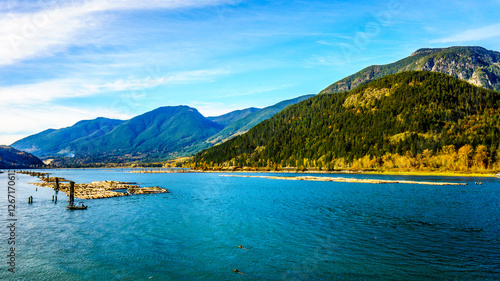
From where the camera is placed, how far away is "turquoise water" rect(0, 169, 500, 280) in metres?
24.5

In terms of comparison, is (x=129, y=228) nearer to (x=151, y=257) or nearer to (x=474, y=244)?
(x=151, y=257)

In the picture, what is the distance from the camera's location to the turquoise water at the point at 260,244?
24.5 meters

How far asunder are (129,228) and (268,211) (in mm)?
25471

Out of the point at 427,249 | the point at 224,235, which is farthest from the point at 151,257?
the point at 427,249

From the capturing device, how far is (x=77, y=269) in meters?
25.6

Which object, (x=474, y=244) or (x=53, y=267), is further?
(x=474, y=244)

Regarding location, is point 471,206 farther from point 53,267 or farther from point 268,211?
point 53,267

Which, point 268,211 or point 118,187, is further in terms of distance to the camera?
point 118,187

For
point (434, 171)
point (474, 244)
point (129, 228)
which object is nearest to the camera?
point (474, 244)

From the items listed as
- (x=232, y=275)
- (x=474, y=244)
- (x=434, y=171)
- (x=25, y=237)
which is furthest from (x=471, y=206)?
(x=434, y=171)

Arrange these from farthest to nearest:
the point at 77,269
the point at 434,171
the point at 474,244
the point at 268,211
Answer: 1. the point at 434,171
2. the point at 268,211
3. the point at 474,244
4. the point at 77,269

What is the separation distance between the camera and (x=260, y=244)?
3284 cm

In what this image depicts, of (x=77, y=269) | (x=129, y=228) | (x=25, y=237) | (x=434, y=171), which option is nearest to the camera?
(x=77, y=269)

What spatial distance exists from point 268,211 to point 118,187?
Result: 236 feet
